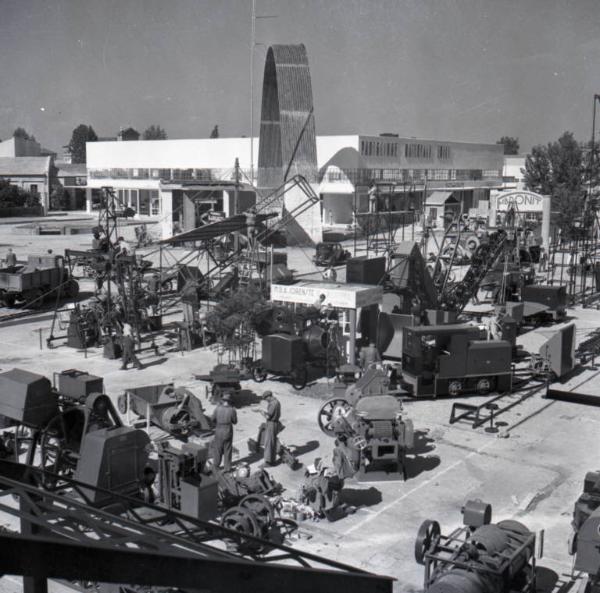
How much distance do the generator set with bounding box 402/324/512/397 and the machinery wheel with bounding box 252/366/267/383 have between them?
373 cm

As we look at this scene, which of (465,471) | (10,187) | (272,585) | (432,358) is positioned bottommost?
(465,471)

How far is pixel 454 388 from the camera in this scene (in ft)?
61.5

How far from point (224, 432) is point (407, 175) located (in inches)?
2381

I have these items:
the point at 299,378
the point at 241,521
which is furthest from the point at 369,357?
the point at 241,521

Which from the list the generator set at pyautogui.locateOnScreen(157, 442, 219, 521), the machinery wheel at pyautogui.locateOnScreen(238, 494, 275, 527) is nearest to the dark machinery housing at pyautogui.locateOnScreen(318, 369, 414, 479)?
the machinery wheel at pyautogui.locateOnScreen(238, 494, 275, 527)

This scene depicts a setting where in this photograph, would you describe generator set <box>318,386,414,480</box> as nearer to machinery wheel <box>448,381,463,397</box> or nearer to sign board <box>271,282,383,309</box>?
machinery wheel <box>448,381,463,397</box>

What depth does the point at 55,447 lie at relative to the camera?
43.0 ft

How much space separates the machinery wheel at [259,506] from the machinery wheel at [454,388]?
8.31m

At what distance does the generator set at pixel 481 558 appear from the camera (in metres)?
8.47

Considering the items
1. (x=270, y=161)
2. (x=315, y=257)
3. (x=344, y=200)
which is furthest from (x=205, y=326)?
(x=344, y=200)

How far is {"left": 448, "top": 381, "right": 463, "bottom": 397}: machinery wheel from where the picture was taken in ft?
61.4

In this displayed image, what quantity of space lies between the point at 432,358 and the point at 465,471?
4.61 m

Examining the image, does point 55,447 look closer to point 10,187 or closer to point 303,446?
point 303,446

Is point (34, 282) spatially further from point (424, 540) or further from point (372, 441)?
point (424, 540)
